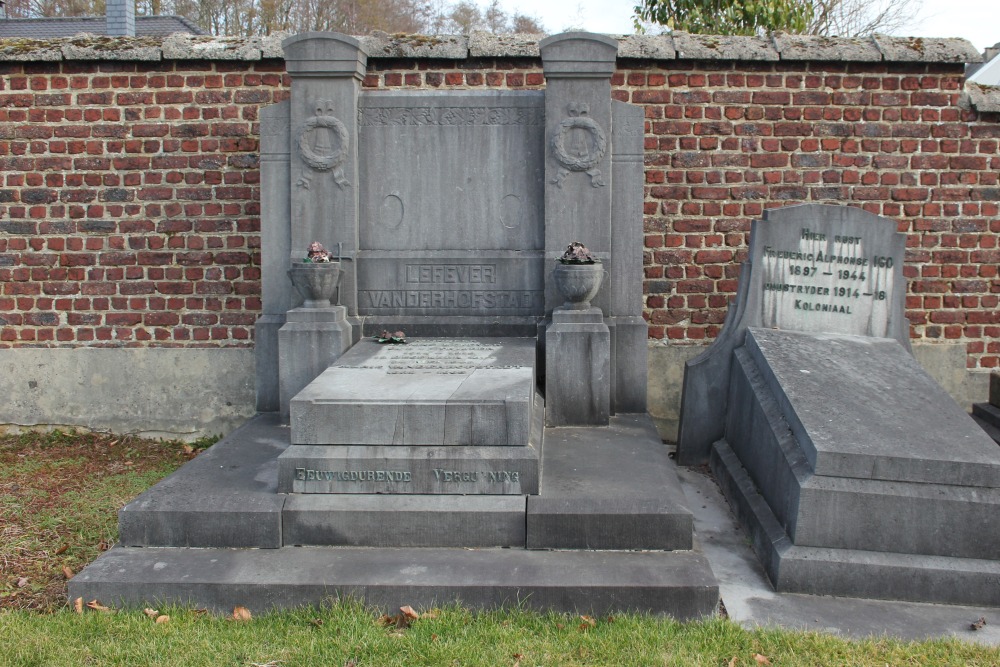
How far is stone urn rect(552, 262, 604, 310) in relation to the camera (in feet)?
16.8

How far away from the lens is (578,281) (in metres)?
5.12

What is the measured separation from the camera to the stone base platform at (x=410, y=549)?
3.44 m

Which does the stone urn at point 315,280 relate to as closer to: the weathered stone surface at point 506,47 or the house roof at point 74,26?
the weathered stone surface at point 506,47

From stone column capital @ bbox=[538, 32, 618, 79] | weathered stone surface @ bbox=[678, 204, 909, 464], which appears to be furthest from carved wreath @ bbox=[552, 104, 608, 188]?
weathered stone surface @ bbox=[678, 204, 909, 464]

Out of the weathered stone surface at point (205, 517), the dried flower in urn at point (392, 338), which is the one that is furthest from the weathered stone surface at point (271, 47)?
the weathered stone surface at point (205, 517)

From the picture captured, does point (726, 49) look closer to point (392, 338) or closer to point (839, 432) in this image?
point (392, 338)

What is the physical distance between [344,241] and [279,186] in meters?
0.57

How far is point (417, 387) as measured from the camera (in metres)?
4.21

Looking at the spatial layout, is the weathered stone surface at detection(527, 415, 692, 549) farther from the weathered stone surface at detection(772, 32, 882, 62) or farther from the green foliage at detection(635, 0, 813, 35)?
the green foliage at detection(635, 0, 813, 35)

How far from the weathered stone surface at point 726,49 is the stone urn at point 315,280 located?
10.2 feet

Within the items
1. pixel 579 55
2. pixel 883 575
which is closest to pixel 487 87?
pixel 579 55

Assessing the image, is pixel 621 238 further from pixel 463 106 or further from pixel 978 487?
pixel 978 487

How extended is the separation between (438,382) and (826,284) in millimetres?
2555

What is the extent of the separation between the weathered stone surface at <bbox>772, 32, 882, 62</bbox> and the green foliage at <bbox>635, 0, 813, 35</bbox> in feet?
12.8
